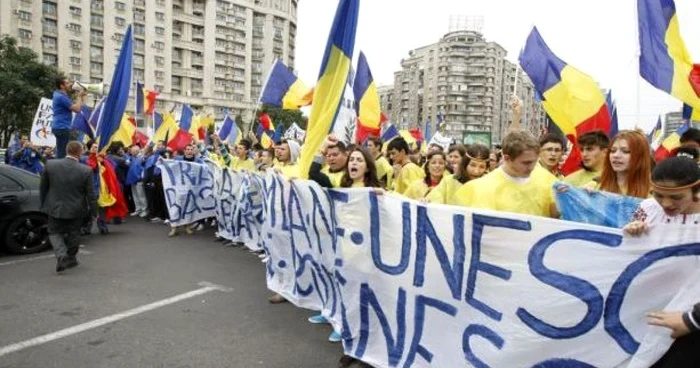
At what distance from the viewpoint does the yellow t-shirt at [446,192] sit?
4.15 metres

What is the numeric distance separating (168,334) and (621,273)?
3430 mm

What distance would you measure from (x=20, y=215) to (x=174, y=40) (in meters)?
70.8

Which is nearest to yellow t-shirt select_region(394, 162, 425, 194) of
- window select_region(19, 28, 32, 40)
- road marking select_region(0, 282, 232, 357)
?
road marking select_region(0, 282, 232, 357)

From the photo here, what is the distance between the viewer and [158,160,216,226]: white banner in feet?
29.2

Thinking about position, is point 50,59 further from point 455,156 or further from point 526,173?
point 526,173

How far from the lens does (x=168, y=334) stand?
14.0ft

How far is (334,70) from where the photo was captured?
443cm

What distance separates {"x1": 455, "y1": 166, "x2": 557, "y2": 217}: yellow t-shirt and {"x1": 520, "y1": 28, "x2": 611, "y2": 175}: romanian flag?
7.52 feet

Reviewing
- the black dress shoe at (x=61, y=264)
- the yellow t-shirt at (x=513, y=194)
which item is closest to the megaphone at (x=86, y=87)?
the black dress shoe at (x=61, y=264)

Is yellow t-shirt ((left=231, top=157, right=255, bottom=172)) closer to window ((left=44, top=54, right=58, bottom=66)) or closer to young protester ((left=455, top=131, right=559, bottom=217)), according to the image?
young protester ((left=455, top=131, right=559, bottom=217))

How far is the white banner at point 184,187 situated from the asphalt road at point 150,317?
1777 millimetres

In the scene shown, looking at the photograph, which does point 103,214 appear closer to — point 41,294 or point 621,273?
point 41,294

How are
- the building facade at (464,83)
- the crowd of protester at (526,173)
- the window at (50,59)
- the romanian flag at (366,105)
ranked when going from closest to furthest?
the crowd of protester at (526,173)
the romanian flag at (366,105)
the window at (50,59)
the building facade at (464,83)

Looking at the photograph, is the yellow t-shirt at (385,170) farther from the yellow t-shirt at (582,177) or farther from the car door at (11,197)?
the car door at (11,197)
